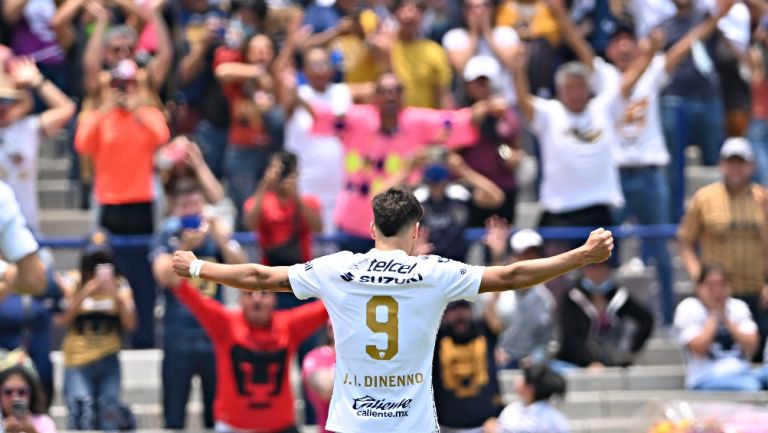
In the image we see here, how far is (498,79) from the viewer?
16.6 meters

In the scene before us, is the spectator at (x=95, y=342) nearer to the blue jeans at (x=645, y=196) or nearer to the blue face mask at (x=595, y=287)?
the blue face mask at (x=595, y=287)

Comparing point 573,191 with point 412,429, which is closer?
point 412,429

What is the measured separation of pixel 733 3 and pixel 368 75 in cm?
343

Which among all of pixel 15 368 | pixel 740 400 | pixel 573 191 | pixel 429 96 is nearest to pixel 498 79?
pixel 429 96

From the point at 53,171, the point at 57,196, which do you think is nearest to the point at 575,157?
the point at 57,196

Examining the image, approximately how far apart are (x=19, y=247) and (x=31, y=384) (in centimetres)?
249

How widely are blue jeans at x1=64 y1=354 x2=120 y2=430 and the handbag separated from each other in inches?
60.7

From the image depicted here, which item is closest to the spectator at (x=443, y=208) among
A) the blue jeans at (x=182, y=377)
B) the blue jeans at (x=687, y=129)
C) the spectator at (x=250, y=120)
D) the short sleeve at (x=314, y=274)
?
the blue jeans at (x=182, y=377)

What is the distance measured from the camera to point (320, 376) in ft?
41.3

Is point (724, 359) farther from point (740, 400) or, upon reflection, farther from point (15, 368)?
point (15, 368)

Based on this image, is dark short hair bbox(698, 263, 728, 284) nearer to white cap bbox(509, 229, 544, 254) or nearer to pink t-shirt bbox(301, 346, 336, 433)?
white cap bbox(509, 229, 544, 254)

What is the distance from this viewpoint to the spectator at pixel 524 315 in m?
14.0

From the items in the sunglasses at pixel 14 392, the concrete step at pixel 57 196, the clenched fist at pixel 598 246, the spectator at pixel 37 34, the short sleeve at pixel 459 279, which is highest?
the spectator at pixel 37 34

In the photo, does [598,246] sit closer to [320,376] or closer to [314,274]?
[314,274]
